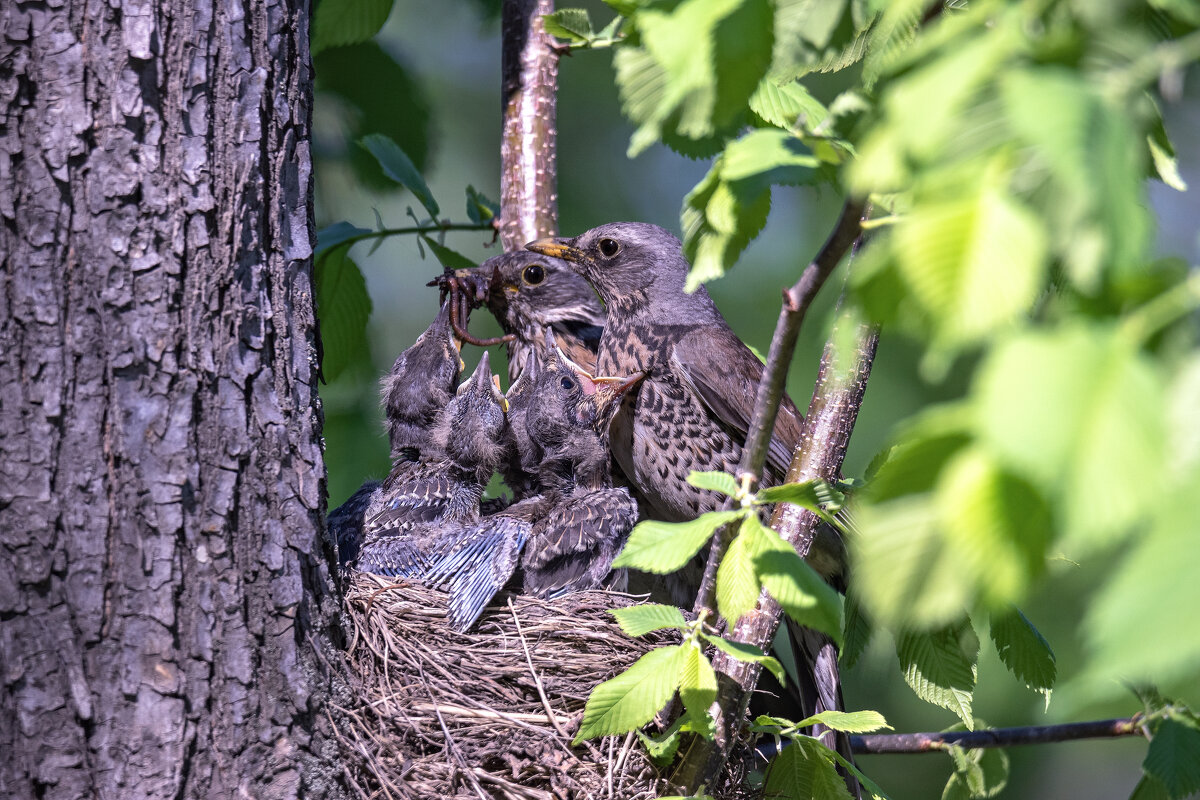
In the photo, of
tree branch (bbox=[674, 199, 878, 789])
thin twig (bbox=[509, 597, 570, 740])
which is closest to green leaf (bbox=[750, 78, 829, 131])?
tree branch (bbox=[674, 199, 878, 789])

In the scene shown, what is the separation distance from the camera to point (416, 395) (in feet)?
10.6

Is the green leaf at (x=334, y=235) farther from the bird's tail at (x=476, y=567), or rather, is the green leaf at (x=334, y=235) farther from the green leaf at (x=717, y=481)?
the green leaf at (x=717, y=481)

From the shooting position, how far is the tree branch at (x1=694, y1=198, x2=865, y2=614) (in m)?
1.29

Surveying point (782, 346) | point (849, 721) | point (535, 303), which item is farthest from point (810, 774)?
point (535, 303)

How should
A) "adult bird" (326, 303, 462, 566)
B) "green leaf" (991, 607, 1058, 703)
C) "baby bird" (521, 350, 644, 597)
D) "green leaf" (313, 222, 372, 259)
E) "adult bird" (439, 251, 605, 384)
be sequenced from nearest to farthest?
1. "green leaf" (991, 607, 1058, 703)
2. "baby bird" (521, 350, 644, 597)
3. "green leaf" (313, 222, 372, 259)
4. "adult bird" (326, 303, 462, 566)
5. "adult bird" (439, 251, 605, 384)

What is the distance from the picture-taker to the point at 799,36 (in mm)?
1191

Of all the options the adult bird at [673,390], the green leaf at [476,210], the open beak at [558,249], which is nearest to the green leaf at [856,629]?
the adult bird at [673,390]

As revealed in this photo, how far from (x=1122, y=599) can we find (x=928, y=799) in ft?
17.7

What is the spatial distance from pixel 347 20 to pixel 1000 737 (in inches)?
105

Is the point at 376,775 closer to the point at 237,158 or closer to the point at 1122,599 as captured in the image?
the point at 237,158

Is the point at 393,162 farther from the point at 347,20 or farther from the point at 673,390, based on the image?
the point at 673,390

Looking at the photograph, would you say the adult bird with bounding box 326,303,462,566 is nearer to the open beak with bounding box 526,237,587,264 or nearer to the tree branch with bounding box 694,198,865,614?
the open beak with bounding box 526,237,587,264

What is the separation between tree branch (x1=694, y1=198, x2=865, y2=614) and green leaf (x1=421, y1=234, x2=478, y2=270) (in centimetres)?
200

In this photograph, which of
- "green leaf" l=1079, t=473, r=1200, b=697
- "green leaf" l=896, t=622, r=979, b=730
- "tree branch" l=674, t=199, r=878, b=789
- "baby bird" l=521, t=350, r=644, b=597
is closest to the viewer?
"green leaf" l=1079, t=473, r=1200, b=697
